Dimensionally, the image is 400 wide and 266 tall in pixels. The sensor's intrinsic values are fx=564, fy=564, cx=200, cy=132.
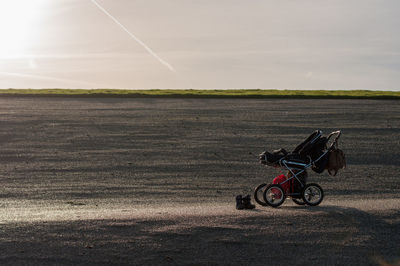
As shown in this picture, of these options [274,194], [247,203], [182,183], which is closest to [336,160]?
[274,194]

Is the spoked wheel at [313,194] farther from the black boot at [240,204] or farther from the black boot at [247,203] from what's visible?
the black boot at [240,204]

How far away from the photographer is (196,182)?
47.2 ft

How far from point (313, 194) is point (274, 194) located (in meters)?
0.78

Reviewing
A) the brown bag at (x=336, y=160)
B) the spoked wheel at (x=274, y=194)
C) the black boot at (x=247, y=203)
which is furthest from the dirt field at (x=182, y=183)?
the brown bag at (x=336, y=160)

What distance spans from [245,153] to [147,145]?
352 centimetres

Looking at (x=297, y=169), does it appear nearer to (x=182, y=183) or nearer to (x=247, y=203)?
(x=247, y=203)

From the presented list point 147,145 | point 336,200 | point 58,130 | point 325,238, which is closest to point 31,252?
point 325,238

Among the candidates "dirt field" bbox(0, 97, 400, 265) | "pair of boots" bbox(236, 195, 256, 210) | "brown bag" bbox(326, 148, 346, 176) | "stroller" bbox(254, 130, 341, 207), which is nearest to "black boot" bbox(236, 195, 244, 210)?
"pair of boots" bbox(236, 195, 256, 210)

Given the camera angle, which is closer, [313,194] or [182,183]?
[313,194]

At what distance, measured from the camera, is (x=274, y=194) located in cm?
1037

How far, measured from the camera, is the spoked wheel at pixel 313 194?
10492 millimetres

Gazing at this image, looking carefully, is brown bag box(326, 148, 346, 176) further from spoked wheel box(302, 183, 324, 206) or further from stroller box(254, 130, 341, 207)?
spoked wheel box(302, 183, 324, 206)

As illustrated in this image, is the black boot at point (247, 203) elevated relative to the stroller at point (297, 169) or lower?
lower

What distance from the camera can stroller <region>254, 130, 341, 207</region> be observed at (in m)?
10.3
